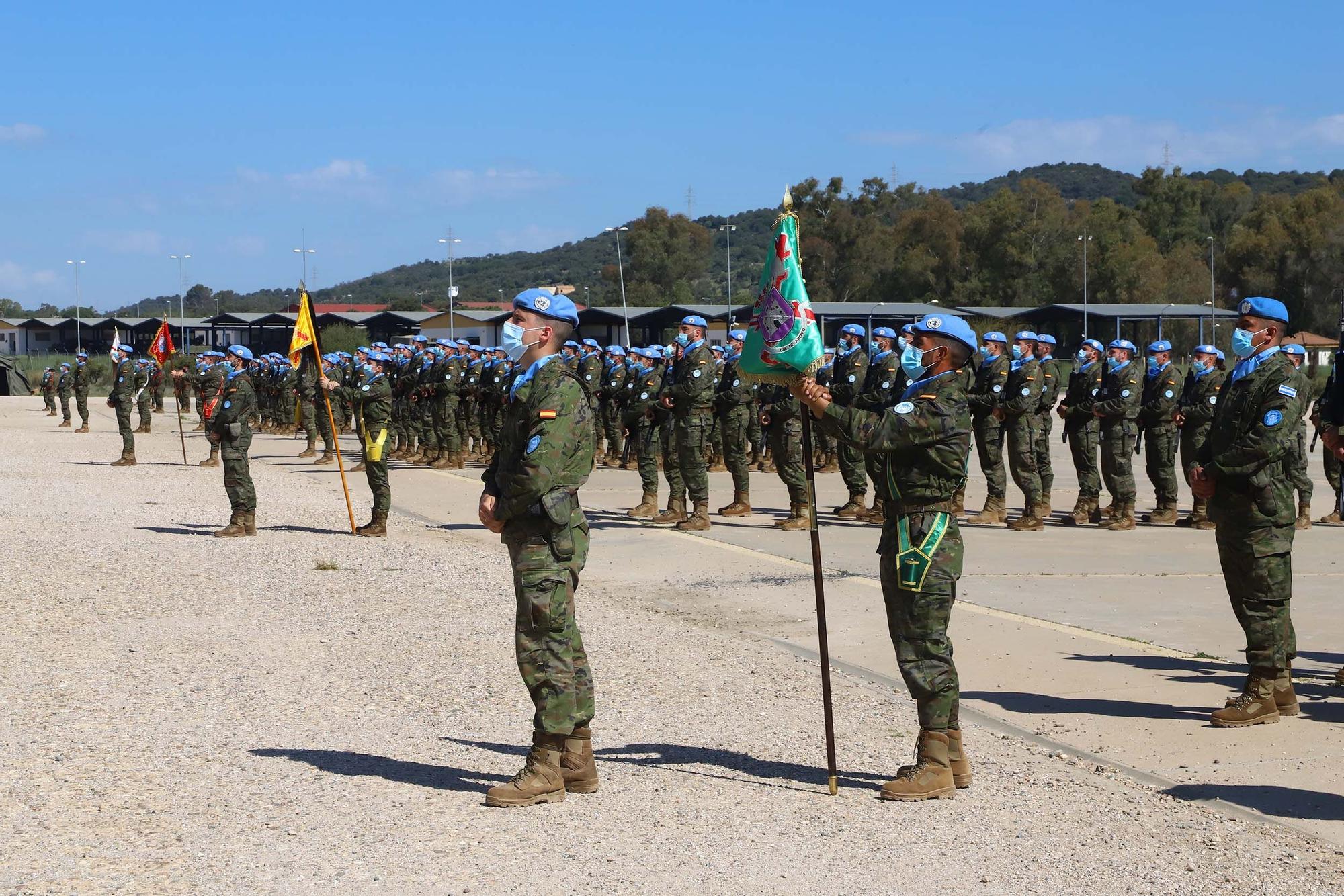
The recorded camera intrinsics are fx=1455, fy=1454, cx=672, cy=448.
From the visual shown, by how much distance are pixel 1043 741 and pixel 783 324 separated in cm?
249

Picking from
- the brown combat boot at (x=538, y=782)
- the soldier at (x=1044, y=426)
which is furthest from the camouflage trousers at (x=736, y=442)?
the brown combat boot at (x=538, y=782)

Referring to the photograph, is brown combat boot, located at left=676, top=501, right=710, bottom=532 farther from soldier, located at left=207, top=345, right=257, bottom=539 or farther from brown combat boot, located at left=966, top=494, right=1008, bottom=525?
soldier, located at left=207, top=345, right=257, bottom=539

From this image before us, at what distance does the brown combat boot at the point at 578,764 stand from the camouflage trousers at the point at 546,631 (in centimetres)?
10

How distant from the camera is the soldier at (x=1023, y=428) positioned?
1548 cm

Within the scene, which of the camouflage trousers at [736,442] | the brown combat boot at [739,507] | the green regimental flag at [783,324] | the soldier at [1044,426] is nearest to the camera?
the green regimental flag at [783,324]

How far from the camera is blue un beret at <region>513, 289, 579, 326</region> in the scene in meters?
6.09

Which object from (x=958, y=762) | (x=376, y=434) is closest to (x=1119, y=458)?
(x=376, y=434)

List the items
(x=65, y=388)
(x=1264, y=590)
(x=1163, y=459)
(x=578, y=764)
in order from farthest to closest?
(x=65, y=388)
(x=1163, y=459)
(x=1264, y=590)
(x=578, y=764)

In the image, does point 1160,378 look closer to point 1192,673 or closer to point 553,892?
point 1192,673

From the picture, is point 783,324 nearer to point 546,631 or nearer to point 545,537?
point 545,537

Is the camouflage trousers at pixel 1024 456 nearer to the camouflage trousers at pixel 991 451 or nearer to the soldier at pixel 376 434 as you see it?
→ the camouflage trousers at pixel 991 451

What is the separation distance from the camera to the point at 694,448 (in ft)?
50.8

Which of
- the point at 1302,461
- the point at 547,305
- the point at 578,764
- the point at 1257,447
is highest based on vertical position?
the point at 547,305

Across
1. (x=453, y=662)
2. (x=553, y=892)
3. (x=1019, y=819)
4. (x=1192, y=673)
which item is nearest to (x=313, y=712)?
(x=453, y=662)
